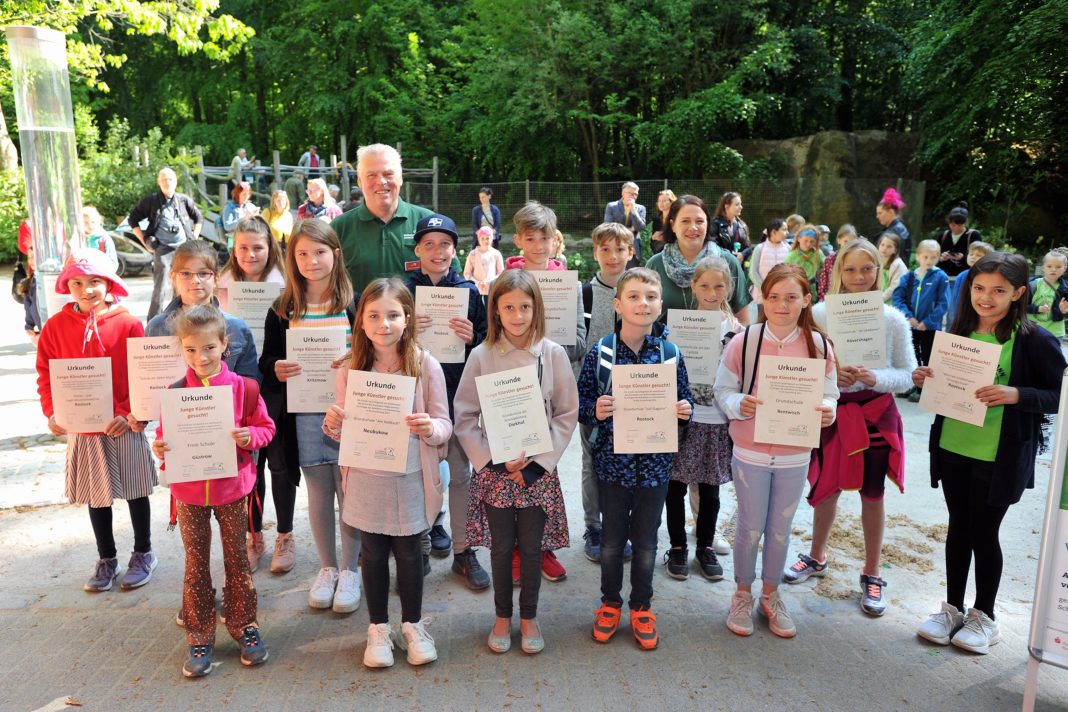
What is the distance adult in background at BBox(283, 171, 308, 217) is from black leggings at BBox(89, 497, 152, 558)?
1673cm

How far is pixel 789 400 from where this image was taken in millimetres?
3309

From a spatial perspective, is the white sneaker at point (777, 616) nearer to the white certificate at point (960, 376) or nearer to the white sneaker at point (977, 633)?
the white sneaker at point (977, 633)

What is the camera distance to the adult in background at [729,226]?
8891 millimetres

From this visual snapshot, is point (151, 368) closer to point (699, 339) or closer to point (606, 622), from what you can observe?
point (606, 622)

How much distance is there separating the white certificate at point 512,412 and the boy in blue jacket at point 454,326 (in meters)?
0.66

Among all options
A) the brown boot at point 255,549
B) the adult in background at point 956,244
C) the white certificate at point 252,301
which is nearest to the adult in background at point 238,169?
the adult in background at point 956,244

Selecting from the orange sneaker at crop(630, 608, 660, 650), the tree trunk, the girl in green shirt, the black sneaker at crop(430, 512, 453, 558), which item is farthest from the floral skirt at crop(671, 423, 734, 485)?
the tree trunk

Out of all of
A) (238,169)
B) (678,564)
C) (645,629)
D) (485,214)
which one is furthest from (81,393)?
(238,169)

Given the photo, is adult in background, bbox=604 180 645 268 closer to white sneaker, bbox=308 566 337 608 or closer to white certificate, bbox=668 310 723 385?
white certificate, bbox=668 310 723 385

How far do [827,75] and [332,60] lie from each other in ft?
65.2

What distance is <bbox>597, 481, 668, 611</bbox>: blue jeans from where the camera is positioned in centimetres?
335

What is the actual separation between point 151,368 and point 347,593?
1465 millimetres

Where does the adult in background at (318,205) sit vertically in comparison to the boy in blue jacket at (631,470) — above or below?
above

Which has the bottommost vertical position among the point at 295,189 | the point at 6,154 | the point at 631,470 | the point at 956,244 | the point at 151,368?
the point at 631,470
